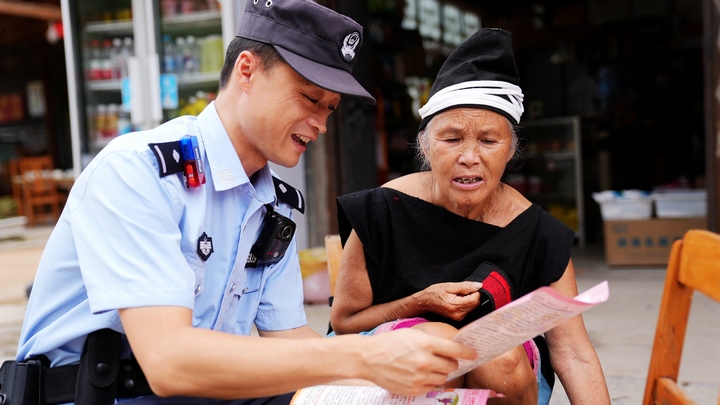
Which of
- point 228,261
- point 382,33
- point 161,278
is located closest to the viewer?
point 161,278

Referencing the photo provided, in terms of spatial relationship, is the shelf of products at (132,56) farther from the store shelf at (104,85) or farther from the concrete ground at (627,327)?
the concrete ground at (627,327)

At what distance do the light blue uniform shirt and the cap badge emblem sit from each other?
1.05 feet

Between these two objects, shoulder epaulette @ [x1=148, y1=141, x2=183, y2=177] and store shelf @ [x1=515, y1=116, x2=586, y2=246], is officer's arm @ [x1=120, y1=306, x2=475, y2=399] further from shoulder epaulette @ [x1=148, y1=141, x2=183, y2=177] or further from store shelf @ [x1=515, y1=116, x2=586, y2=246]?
store shelf @ [x1=515, y1=116, x2=586, y2=246]

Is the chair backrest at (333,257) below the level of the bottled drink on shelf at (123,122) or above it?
below

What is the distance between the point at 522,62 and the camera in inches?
364

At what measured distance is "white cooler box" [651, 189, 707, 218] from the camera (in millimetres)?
5188

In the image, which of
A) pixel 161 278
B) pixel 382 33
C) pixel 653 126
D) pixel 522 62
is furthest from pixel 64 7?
pixel 653 126

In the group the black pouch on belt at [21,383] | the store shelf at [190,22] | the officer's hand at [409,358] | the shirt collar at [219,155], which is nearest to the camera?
the officer's hand at [409,358]

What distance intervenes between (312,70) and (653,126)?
7.72 meters

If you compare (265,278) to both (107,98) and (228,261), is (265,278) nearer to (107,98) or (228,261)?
(228,261)

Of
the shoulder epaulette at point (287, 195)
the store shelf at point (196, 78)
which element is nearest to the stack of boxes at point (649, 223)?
the store shelf at point (196, 78)

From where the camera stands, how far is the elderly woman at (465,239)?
5.79ft

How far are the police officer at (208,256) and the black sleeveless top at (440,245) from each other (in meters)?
0.32

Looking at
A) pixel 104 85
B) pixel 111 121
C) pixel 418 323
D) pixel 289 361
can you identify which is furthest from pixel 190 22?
pixel 289 361
